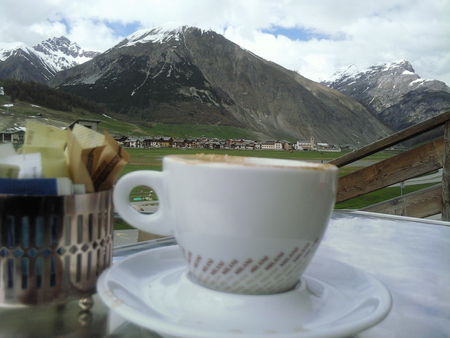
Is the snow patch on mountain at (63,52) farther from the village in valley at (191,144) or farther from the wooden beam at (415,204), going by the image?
the wooden beam at (415,204)

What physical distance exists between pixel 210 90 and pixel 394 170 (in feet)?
132

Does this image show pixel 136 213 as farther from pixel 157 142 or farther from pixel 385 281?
pixel 157 142

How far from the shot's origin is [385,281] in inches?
13.3

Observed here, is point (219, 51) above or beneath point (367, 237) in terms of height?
above

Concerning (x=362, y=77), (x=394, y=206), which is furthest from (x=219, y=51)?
(x=394, y=206)

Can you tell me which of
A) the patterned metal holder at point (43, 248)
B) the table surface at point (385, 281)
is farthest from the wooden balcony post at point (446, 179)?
the patterned metal holder at point (43, 248)

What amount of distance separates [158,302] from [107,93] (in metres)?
36.3

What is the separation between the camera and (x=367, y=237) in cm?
54

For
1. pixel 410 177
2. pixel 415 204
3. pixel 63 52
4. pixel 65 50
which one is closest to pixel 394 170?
pixel 410 177

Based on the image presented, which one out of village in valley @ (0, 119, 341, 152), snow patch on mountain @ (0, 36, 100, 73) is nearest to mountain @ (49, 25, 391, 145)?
snow patch on mountain @ (0, 36, 100, 73)

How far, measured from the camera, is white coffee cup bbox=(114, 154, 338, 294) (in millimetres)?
210

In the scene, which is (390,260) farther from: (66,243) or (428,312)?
(66,243)

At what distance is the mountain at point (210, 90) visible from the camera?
35.3 meters

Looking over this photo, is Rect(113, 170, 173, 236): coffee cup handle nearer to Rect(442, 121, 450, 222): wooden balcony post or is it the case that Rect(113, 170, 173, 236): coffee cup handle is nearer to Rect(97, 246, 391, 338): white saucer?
Rect(97, 246, 391, 338): white saucer
